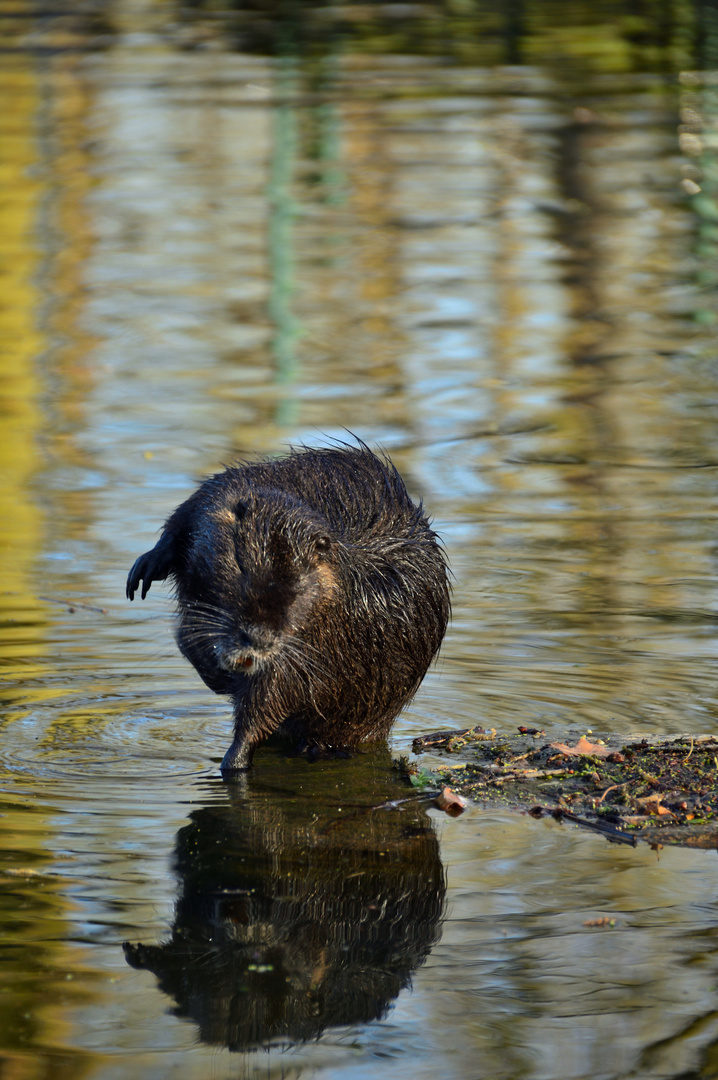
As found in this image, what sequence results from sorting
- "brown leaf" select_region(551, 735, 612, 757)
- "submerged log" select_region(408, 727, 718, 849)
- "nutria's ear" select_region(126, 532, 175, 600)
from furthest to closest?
"nutria's ear" select_region(126, 532, 175, 600) < "brown leaf" select_region(551, 735, 612, 757) < "submerged log" select_region(408, 727, 718, 849)

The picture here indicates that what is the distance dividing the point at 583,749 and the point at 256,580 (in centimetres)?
124

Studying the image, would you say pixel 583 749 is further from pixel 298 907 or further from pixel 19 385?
pixel 19 385

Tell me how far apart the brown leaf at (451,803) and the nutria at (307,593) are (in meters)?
0.61

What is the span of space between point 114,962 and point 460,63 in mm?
23745

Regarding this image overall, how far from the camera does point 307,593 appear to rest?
17.5 ft

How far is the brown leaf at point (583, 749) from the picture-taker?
18.0 feet

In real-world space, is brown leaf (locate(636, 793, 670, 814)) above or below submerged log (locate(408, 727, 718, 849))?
above

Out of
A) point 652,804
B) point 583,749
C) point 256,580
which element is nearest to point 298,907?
point 256,580

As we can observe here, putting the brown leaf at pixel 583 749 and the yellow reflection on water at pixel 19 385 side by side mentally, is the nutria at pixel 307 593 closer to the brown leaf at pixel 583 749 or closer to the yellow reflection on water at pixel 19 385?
the brown leaf at pixel 583 749

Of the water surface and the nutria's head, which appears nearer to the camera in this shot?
the water surface

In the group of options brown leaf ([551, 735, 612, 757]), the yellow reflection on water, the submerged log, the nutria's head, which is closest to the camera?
the submerged log

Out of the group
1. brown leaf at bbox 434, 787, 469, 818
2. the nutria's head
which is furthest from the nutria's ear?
brown leaf at bbox 434, 787, 469, 818

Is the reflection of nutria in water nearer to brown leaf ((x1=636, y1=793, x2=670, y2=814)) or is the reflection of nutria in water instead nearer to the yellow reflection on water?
brown leaf ((x1=636, y1=793, x2=670, y2=814))

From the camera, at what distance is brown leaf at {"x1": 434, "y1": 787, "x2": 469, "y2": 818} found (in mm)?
5152
